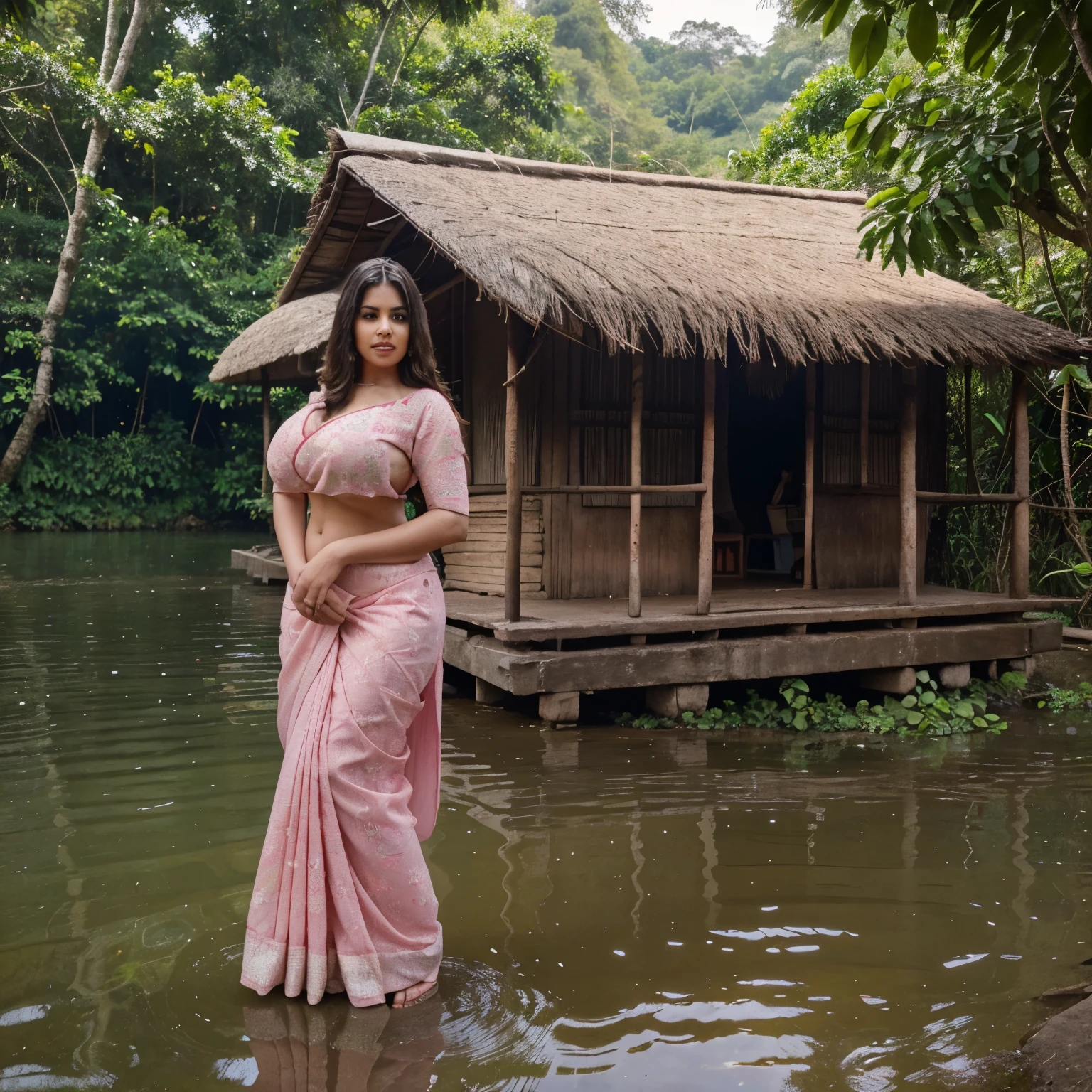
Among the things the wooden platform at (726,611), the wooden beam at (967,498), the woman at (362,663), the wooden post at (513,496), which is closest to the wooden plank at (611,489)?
the wooden post at (513,496)

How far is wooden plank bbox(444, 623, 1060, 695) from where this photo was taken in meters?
5.88

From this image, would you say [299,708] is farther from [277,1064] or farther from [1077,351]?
[1077,351]

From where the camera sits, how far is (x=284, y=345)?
10.2 meters


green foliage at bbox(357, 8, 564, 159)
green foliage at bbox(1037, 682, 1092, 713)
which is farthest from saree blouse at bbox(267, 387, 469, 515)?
green foliage at bbox(357, 8, 564, 159)

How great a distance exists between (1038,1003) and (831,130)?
13863 millimetres

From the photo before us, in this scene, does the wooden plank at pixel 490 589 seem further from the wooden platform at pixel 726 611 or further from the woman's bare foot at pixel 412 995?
the woman's bare foot at pixel 412 995

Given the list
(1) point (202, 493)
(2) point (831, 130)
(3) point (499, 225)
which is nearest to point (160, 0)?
(1) point (202, 493)

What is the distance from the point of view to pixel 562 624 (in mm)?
5926

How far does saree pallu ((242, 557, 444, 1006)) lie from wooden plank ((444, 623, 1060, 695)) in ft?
10.2

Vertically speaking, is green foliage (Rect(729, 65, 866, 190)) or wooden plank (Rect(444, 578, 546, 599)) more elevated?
green foliage (Rect(729, 65, 866, 190))

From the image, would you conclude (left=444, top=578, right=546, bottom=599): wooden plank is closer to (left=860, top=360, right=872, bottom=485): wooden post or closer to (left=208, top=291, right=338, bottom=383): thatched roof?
(left=208, top=291, right=338, bottom=383): thatched roof

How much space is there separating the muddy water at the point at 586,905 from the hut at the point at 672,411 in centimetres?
69

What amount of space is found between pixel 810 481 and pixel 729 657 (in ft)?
7.01

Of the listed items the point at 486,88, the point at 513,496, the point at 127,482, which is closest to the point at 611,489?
the point at 513,496
